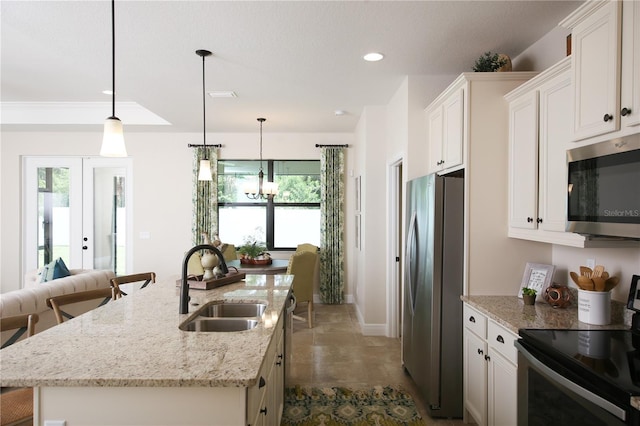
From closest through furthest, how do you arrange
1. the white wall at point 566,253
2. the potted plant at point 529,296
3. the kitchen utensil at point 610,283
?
1. the kitchen utensil at point 610,283
2. the white wall at point 566,253
3. the potted plant at point 529,296

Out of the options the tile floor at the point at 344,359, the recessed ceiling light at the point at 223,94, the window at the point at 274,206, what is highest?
the recessed ceiling light at the point at 223,94

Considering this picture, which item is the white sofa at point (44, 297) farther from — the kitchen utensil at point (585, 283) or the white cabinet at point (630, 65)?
the white cabinet at point (630, 65)

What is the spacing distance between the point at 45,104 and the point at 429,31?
5080 millimetres

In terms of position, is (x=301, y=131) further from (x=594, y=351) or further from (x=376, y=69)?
(x=594, y=351)

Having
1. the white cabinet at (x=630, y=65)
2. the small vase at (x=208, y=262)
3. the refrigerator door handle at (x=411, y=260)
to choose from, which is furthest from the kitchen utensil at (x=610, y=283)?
the small vase at (x=208, y=262)

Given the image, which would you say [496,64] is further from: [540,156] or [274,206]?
[274,206]

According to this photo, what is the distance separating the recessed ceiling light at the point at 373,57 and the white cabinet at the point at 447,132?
616mm

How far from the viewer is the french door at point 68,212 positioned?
6.00 m

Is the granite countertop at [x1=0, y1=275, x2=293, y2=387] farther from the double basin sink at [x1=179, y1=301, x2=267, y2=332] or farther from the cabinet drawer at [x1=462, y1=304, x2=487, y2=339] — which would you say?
the cabinet drawer at [x1=462, y1=304, x2=487, y2=339]

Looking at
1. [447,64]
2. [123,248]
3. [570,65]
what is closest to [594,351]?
[570,65]

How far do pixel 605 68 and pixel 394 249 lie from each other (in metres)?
2.99

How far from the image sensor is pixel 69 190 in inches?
237

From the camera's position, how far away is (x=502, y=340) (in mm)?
2119

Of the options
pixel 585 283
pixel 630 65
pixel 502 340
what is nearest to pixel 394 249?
pixel 502 340
